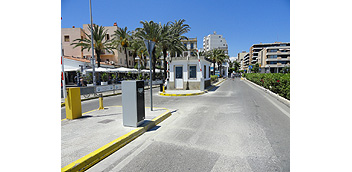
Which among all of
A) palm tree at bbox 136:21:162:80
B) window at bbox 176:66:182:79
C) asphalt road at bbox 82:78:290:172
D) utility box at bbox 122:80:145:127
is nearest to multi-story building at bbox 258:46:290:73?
palm tree at bbox 136:21:162:80

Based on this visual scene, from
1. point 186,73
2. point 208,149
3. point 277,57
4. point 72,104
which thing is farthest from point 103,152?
point 277,57

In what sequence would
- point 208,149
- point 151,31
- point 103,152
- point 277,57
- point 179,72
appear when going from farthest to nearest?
1. point 277,57
2. point 151,31
3. point 179,72
4. point 208,149
5. point 103,152

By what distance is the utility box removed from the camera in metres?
4.86

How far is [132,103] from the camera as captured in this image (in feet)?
16.0

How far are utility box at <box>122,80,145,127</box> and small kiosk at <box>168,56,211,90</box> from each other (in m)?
12.1

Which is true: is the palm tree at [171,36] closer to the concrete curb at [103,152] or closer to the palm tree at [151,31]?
the palm tree at [151,31]

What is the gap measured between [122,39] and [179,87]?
22553 millimetres

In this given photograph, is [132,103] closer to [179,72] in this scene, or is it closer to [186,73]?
[186,73]

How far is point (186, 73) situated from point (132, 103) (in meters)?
12.7

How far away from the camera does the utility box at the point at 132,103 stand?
4855 millimetres

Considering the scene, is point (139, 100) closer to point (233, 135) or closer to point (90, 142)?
point (90, 142)

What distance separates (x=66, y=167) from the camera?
2.87 metres

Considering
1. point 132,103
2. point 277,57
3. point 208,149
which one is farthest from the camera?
point 277,57

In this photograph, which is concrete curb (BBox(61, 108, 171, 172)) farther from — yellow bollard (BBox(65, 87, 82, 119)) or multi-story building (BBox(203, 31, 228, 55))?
multi-story building (BBox(203, 31, 228, 55))
